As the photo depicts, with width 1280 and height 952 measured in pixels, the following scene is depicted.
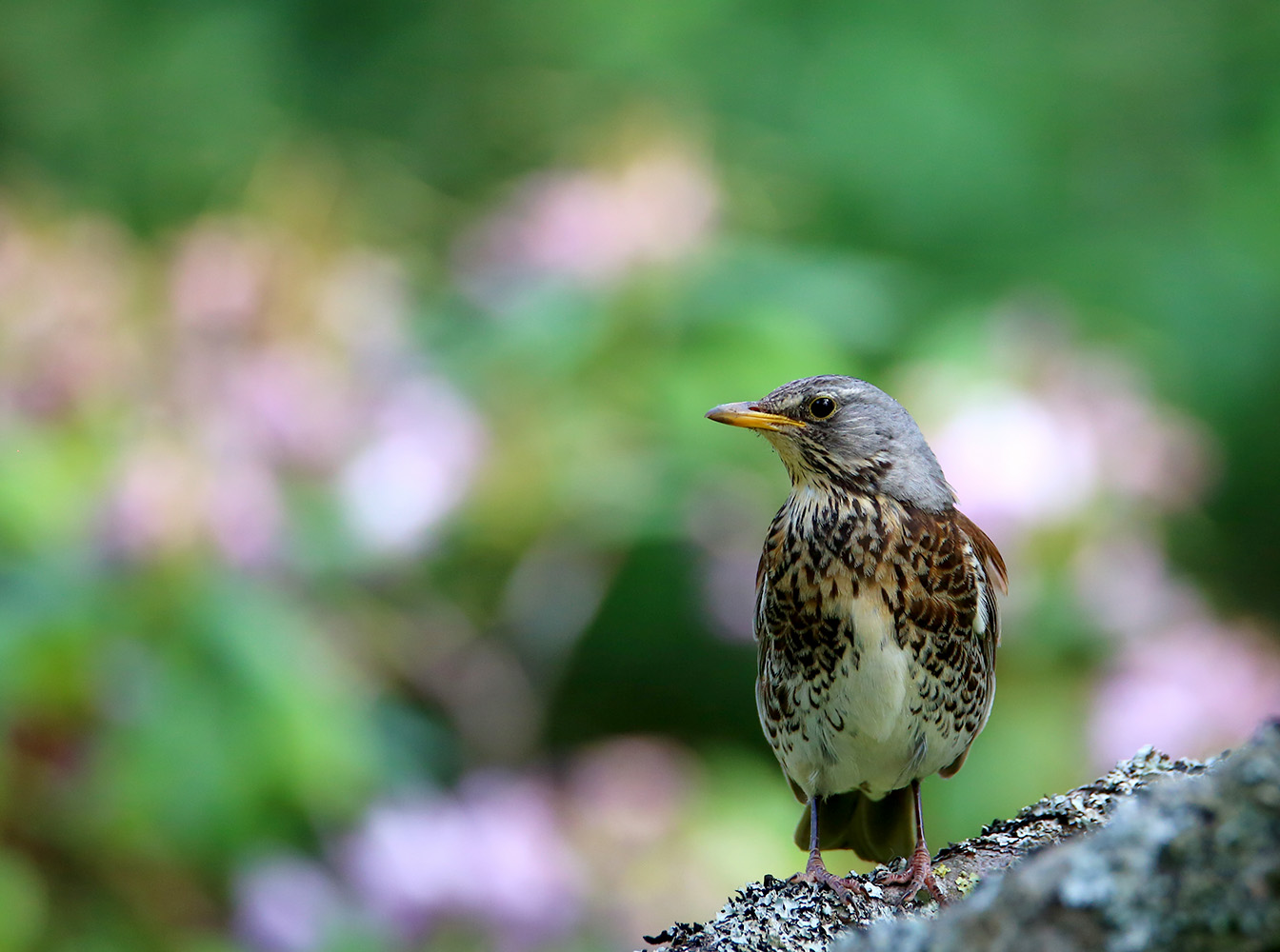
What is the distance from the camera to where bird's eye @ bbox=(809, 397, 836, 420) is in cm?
211

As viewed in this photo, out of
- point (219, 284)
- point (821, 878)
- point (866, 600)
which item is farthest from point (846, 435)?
point (219, 284)

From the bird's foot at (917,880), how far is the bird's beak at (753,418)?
684 millimetres

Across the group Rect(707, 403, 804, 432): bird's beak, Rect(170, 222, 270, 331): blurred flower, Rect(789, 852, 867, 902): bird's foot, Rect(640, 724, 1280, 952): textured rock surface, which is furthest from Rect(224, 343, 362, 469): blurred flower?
Rect(640, 724, 1280, 952): textured rock surface

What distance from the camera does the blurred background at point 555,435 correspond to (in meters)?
2.45

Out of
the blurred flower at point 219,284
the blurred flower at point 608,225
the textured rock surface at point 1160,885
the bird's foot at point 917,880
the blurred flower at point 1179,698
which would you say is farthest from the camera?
the blurred flower at point 608,225

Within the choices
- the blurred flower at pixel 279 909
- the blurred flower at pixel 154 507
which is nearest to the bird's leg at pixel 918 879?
Result: the blurred flower at pixel 279 909

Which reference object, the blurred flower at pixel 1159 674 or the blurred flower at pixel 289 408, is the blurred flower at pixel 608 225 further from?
the blurred flower at pixel 1159 674

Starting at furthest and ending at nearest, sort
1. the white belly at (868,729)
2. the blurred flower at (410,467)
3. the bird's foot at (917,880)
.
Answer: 1. the blurred flower at (410,467)
2. the white belly at (868,729)
3. the bird's foot at (917,880)

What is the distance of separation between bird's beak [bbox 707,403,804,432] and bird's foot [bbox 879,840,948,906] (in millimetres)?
684

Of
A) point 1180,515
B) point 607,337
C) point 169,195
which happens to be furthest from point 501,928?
point 169,195

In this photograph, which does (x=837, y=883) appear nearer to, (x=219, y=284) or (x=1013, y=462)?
(x=1013, y=462)

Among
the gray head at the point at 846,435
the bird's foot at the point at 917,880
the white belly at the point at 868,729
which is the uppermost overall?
the gray head at the point at 846,435

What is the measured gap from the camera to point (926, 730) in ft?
7.01

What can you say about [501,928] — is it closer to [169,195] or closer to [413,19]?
[169,195]
